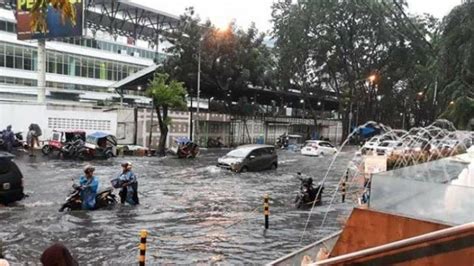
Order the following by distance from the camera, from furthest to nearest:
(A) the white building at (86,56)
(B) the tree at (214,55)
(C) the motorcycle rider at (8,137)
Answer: (A) the white building at (86,56) < (B) the tree at (214,55) < (C) the motorcycle rider at (8,137)

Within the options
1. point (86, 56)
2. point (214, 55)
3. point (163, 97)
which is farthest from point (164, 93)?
point (86, 56)

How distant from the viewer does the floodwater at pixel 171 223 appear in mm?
10711

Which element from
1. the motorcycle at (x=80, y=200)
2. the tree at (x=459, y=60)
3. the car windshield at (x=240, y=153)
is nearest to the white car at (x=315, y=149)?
the car windshield at (x=240, y=153)

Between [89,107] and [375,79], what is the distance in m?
29.1

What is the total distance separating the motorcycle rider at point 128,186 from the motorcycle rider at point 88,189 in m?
1.12

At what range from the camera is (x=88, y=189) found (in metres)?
14.4

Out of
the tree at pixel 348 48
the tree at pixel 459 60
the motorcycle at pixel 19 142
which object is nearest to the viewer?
the tree at pixel 459 60

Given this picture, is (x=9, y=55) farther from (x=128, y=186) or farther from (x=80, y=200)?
(x=80, y=200)

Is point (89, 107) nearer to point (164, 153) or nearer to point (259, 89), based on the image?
point (164, 153)

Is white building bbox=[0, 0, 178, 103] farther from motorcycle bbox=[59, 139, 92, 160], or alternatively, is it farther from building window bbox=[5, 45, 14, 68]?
motorcycle bbox=[59, 139, 92, 160]

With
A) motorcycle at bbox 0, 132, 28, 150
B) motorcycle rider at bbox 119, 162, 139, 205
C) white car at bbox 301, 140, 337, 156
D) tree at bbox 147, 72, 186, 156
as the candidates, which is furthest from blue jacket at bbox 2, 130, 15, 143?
white car at bbox 301, 140, 337, 156

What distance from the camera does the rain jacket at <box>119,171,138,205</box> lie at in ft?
51.0

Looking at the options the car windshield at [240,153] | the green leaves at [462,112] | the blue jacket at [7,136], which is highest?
the green leaves at [462,112]

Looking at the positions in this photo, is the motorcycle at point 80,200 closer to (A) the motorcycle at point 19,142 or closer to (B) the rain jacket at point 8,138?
(B) the rain jacket at point 8,138
